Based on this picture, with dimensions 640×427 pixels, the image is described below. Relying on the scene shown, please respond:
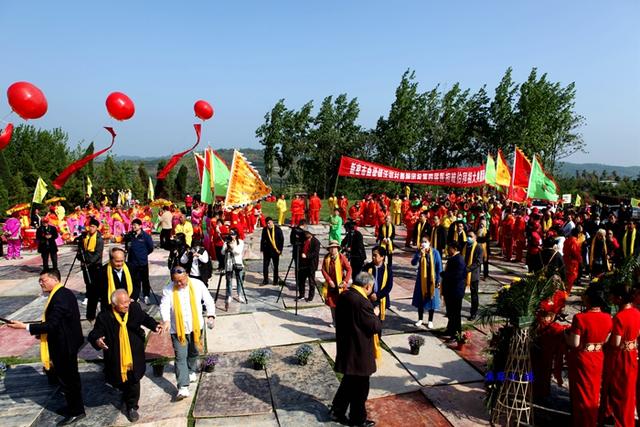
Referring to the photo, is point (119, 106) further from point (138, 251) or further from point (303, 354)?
point (303, 354)

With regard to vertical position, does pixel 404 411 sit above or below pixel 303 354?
below

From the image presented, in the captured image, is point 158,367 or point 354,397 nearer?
point 354,397

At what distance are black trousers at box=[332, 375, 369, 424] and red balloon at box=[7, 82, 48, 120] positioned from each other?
32.0 feet

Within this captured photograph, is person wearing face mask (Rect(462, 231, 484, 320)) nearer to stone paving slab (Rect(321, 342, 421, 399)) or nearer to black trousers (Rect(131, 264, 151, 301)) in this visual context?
stone paving slab (Rect(321, 342, 421, 399))

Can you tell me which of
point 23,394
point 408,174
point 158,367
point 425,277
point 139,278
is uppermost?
point 408,174

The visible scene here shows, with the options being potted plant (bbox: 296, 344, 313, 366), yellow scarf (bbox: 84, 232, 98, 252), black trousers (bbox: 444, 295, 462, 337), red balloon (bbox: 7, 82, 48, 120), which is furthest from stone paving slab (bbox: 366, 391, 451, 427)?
red balloon (bbox: 7, 82, 48, 120)

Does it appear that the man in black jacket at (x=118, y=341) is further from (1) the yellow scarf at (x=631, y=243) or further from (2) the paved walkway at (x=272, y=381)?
(1) the yellow scarf at (x=631, y=243)

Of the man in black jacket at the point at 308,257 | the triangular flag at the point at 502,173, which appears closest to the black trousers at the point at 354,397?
the man in black jacket at the point at 308,257

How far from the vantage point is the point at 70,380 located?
16.0 feet

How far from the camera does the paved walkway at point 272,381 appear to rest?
16.7 feet

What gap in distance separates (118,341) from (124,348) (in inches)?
4.1

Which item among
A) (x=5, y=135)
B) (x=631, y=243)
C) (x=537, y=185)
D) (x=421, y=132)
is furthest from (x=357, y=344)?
(x=421, y=132)

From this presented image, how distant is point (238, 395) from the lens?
5.57 meters

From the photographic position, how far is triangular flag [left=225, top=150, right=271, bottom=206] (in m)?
11.4
